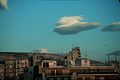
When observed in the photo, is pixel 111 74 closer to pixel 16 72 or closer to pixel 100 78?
pixel 100 78

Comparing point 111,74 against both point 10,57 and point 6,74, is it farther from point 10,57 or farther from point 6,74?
point 10,57

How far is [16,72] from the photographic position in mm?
29422

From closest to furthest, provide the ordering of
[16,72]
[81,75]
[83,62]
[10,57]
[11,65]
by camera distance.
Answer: [81,75]
[83,62]
[16,72]
[11,65]
[10,57]

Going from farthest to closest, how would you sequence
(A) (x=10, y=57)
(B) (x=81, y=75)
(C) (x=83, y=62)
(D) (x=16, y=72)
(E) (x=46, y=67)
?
(A) (x=10, y=57) → (D) (x=16, y=72) → (C) (x=83, y=62) → (E) (x=46, y=67) → (B) (x=81, y=75)

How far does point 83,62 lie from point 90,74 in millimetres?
6660

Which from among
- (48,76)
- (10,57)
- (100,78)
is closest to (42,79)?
(48,76)

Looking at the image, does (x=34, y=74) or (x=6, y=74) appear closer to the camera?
(x=34, y=74)

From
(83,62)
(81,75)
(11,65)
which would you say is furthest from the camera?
(11,65)

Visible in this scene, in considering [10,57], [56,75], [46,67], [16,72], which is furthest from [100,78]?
[10,57]

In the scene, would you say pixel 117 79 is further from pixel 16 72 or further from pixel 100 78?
pixel 16 72

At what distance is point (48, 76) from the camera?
1662 centimetres

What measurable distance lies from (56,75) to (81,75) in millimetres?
1544

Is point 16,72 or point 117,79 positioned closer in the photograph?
point 117,79

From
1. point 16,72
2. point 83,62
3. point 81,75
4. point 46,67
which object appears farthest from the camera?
point 16,72
